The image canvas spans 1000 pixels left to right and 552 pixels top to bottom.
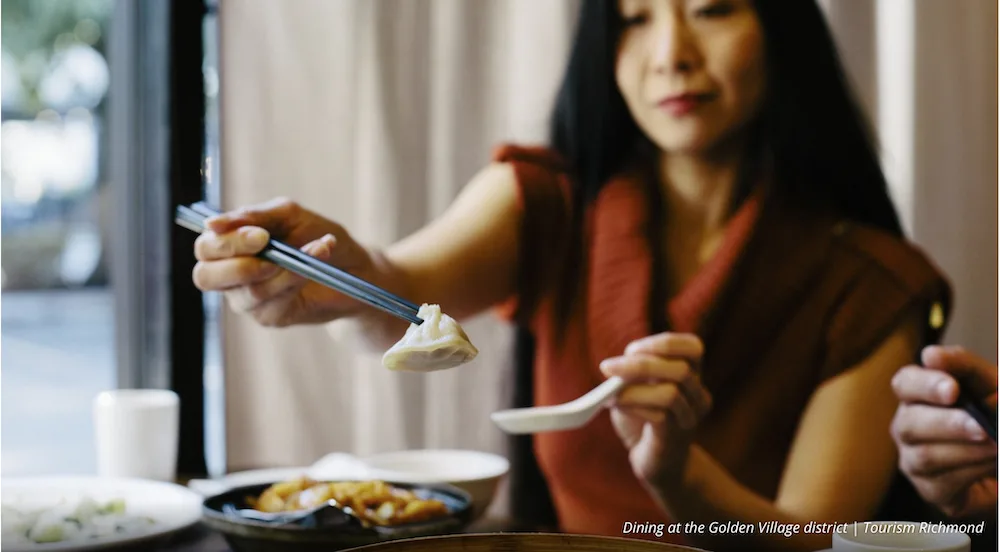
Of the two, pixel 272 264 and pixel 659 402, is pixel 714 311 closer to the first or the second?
pixel 659 402

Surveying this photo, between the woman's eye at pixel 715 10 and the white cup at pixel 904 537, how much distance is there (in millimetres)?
658

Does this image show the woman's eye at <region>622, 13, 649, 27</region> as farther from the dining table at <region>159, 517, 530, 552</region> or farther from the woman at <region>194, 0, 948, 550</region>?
the dining table at <region>159, 517, 530, 552</region>

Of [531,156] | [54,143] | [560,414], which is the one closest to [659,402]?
[560,414]

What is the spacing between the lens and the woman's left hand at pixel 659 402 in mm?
1352

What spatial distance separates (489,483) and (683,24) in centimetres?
64

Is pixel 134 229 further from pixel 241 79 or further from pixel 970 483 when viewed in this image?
pixel 970 483

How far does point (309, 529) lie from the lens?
3.54ft

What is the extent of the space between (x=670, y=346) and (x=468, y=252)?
29 cm

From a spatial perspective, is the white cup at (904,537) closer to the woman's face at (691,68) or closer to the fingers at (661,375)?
the fingers at (661,375)

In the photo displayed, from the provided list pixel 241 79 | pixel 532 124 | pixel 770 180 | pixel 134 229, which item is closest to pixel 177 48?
pixel 241 79

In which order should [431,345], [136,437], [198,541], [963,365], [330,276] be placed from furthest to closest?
[963,365], [136,437], [198,541], [330,276], [431,345]

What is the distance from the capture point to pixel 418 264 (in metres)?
1.34

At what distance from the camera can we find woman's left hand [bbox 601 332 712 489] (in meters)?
1.35

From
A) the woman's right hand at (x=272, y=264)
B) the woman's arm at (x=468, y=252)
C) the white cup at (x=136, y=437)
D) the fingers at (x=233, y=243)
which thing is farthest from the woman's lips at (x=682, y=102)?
the white cup at (x=136, y=437)
